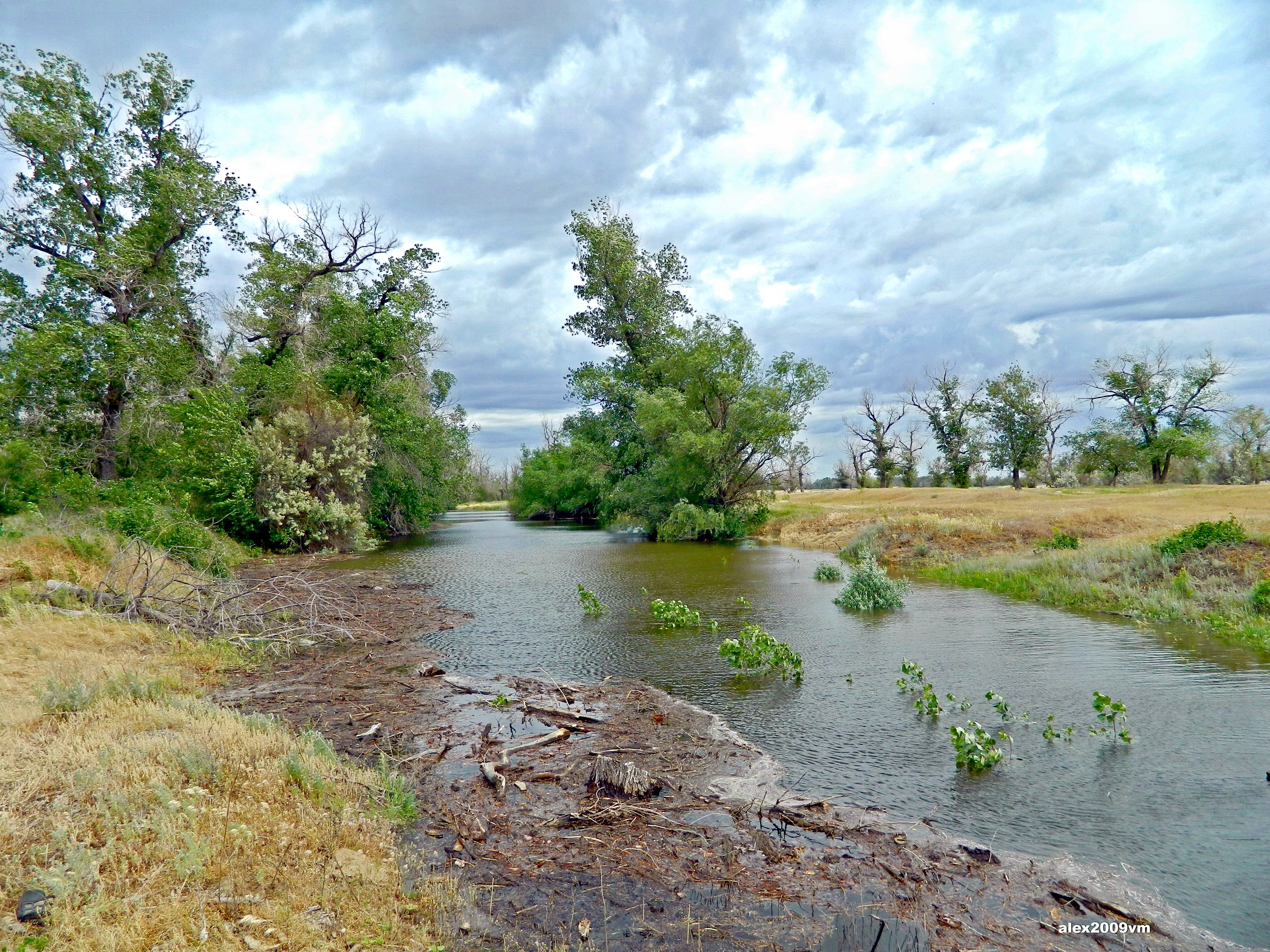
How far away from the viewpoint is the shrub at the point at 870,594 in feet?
52.7

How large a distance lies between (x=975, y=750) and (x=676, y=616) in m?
7.92

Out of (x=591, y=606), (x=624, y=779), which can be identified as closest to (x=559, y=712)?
(x=624, y=779)

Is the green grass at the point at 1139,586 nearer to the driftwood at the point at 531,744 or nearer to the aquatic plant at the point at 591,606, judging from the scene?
the aquatic plant at the point at 591,606

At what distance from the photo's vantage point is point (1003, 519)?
85.6ft

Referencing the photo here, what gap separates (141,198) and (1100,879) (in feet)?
104

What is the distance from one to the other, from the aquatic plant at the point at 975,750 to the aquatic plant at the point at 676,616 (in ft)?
25.2

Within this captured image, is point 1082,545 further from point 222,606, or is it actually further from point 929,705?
point 222,606

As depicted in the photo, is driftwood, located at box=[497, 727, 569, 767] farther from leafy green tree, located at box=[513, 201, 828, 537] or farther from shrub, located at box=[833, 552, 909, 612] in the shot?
leafy green tree, located at box=[513, 201, 828, 537]

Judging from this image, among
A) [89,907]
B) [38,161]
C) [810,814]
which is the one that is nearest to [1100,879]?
[810,814]

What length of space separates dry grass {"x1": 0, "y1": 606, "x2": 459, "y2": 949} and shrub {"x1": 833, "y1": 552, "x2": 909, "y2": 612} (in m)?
12.4

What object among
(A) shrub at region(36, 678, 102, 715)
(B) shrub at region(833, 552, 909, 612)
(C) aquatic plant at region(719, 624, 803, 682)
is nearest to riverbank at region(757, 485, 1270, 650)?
(B) shrub at region(833, 552, 909, 612)

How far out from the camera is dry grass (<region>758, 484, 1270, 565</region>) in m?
22.5

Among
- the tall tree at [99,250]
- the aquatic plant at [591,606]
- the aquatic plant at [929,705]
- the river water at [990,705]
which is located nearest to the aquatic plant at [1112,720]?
the river water at [990,705]

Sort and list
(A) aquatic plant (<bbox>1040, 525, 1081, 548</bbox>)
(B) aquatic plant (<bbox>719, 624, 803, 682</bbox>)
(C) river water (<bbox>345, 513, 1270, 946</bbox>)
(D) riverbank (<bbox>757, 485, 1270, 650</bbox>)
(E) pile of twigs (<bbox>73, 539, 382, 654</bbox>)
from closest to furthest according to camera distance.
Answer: (C) river water (<bbox>345, 513, 1270, 946</bbox>) → (B) aquatic plant (<bbox>719, 624, 803, 682</bbox>) → (E) pile of twigs (<bbox>73, 539, 382, 654</bbox>) → (D) riverbank (<bbox>757, 485, 1270, 650</bbox>) → (A) aquatic plant (<bbox>1040, 525, 1081, 548</bbox>)
